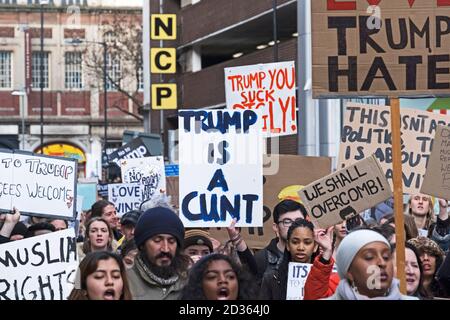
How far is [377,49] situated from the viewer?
840 cm

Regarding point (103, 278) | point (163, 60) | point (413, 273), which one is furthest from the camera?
point (163, 60)

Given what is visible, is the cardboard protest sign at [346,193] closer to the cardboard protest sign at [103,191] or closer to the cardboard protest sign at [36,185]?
the cardboard protest sign at [36,185]

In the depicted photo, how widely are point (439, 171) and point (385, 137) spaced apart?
2.56 meters

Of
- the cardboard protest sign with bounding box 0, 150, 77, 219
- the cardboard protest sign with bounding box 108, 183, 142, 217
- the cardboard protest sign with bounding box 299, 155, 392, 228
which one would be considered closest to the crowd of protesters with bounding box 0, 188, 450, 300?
the cardboard protest sign with bounding box 299, 155, 392, 228

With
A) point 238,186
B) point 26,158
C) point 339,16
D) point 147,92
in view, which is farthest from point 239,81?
point 147,92

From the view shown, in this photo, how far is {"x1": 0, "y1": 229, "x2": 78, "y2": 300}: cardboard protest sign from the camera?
858 centimetres

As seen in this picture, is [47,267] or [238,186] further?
[238,186]

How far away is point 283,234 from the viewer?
947cm

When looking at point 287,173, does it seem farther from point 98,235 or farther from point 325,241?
point 325,241

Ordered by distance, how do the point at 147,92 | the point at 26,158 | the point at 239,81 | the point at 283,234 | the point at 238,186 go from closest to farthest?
the point at 283,234, the point at 238,186, the point at 26,158, the point at 239,81, the point at 147,92

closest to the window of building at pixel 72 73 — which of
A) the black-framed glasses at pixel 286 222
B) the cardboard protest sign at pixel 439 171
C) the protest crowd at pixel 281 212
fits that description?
the protest crowd at pixel 281 212

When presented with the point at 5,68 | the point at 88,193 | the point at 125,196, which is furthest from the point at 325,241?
the point at 5,68
